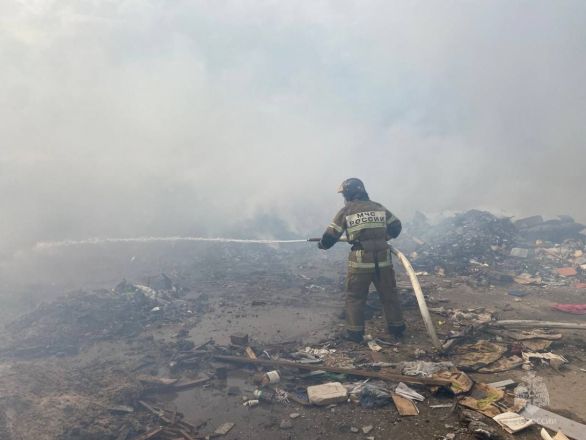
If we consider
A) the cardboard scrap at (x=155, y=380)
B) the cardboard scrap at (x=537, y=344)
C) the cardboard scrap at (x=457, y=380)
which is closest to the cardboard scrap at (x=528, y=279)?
the cardboard scrap at (x=537, y=344)

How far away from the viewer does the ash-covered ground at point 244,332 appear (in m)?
4.14

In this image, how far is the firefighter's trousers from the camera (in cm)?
602

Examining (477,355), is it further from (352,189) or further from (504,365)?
(352,189)

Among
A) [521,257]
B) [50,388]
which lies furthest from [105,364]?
[521,257]

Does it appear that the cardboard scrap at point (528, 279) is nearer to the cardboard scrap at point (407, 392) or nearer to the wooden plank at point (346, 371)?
the wooden plank at point (346, 371)

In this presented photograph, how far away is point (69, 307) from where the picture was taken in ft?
27.2

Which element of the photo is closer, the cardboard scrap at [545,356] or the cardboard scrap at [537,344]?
the cardboard scrap at [545,356]

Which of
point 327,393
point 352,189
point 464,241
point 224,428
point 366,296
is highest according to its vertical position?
point 352,189

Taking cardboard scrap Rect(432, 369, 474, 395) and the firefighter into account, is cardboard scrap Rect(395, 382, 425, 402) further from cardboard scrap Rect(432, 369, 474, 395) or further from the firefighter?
the firefighter

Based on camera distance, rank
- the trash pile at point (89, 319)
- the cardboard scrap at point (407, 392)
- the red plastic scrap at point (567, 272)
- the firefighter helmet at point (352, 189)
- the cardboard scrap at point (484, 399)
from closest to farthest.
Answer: the cardboard scrap at point (484, 399)
the cardboard scrap at point (407, 392)
the firefighter helmet at point (352, 189)
the trash pile at point (89, 319)
the red plastic scrap at point (567, 272)

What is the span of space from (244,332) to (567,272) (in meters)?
8.92

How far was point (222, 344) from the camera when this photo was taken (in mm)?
6461

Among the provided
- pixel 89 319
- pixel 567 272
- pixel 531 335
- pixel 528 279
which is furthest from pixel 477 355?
pixel 567 272

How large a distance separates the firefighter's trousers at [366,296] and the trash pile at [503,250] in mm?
4896
